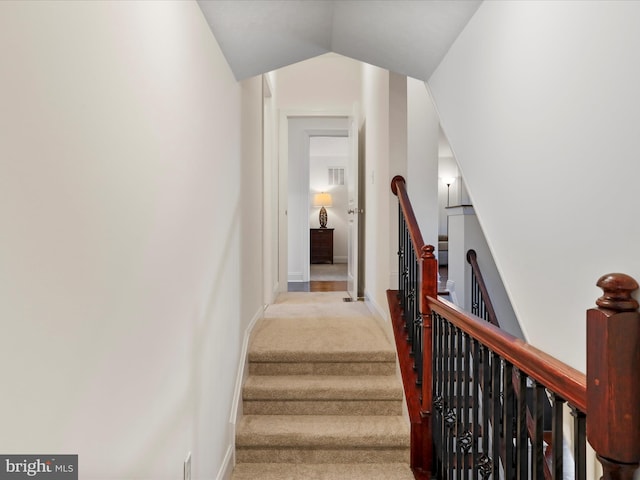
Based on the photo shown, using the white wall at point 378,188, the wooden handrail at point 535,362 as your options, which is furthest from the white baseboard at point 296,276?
the wooden handrail at point 535,362

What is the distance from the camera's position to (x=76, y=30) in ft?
2.59

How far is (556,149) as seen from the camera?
116 centimetres

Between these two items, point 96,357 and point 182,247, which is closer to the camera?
point 96,357

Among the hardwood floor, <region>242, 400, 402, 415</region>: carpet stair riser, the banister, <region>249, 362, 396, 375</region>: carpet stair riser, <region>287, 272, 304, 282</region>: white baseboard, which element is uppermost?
the banister

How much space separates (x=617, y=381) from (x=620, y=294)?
15cm

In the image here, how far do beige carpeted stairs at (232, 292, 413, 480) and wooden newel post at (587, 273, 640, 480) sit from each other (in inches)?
69.8

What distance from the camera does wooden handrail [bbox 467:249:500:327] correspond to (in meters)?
3.66

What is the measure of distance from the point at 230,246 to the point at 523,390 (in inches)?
63.9

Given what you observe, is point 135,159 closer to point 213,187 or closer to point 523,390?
point 213,187

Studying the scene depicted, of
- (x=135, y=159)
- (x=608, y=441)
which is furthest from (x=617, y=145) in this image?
(x=135, y=159)

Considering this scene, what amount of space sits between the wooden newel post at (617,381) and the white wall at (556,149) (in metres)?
0.15

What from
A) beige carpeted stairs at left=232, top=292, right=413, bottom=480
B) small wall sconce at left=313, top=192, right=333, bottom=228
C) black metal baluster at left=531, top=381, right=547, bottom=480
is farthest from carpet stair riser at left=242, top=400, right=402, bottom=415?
small wall sconce at left=313, top=192, right=333, bottom=228

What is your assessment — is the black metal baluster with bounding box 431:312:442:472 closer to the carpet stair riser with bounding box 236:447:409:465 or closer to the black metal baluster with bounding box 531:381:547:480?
the carpet stair riser with bounding box 236:447:409:465

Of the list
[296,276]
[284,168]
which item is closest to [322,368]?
[284,168]
